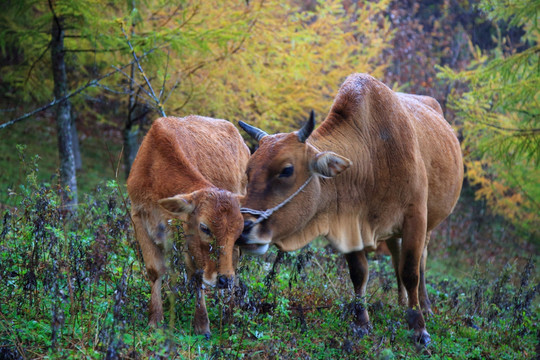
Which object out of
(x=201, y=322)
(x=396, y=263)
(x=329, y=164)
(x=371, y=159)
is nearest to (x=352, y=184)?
(x=371, y=159)

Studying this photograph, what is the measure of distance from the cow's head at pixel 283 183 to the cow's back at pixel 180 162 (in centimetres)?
68

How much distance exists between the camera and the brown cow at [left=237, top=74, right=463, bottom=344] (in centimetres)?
476

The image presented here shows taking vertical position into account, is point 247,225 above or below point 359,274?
above

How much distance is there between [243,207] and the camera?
15.2 feet

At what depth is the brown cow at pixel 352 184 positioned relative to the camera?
4762 mm

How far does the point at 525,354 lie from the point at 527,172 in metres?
8.14

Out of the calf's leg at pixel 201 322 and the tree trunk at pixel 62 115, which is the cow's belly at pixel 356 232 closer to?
the calf's leg at pixel 201 322

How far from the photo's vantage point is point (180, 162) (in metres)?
5.60

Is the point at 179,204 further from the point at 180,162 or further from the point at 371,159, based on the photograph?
the point at 371,159

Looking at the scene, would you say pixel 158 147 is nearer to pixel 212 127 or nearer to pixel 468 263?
pixel 212 127

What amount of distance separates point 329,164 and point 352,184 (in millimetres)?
634

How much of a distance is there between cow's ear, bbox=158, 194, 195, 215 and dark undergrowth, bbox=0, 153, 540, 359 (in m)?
0.55

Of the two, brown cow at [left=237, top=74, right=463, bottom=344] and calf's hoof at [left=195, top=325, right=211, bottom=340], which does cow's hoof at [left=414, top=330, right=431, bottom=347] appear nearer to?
brown cow at [left=237, top=74, right=463, bottom=344]

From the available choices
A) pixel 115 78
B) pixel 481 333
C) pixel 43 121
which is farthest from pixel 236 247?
pixel 43 121
